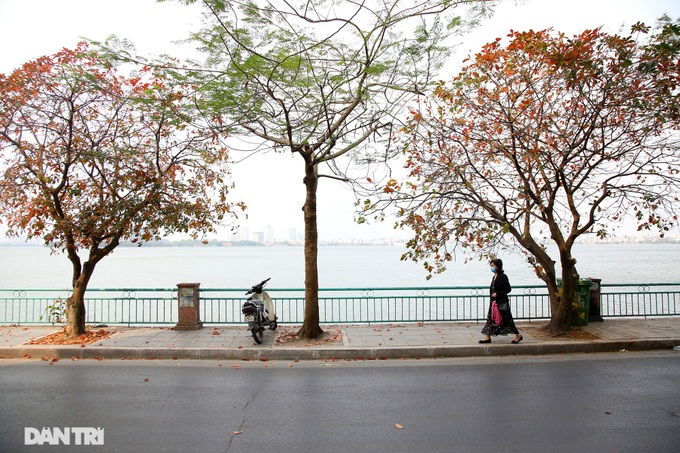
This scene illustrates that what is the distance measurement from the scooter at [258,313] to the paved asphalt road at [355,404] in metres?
0.94

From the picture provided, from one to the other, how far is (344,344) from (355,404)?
10.8 feet

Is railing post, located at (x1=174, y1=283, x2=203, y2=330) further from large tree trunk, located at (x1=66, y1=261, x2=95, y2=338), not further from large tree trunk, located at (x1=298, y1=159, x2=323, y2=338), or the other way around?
large tree trunk, located at (x1=298, y1=159, x2=323, y2=338)

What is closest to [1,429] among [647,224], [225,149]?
[225,149]

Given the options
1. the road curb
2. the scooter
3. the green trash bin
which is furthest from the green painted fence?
the road curb

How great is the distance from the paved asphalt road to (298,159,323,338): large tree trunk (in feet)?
5.36

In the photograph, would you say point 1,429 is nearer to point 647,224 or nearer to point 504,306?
point 504,306

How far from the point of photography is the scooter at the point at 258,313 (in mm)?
8844

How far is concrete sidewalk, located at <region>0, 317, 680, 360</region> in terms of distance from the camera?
847 centimetres

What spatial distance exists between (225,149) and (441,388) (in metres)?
7.71

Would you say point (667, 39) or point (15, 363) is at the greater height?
point (667, 39)

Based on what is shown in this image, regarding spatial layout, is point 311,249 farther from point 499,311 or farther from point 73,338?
point 73,338

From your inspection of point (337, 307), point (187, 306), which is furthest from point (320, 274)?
point (187, 306)

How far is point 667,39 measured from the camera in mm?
8242

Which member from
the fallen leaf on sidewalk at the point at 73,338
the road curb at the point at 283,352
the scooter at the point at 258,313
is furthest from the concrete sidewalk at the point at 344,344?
the scooter at the point at 258,313
